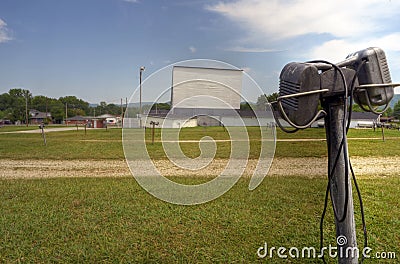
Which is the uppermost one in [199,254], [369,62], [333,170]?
[369,62]

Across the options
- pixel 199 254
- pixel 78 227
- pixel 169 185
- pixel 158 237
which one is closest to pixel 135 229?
pixel 158 237

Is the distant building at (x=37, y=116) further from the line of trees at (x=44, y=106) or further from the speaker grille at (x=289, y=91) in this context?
the speaker grille at (x=289, y=91)

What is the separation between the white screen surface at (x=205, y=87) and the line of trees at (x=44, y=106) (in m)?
47.4

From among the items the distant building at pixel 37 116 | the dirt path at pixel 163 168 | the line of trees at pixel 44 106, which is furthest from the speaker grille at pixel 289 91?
the distant building at pixel 37 116

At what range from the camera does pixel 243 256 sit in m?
1.99

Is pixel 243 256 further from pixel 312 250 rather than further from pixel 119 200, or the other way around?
pixel 119 200

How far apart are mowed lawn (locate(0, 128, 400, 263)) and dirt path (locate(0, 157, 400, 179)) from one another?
42.6 inches

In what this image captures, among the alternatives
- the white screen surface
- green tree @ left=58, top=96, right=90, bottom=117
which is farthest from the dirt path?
green tree @ left=58, top=96, right=90, bottom=117

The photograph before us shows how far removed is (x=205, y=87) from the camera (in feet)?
7.04

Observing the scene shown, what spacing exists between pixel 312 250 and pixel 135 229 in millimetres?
1417

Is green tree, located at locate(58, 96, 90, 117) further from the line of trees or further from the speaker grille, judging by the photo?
the speaker grille

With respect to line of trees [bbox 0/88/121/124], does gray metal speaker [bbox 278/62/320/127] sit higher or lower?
lower

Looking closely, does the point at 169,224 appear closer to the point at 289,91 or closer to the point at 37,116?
the point at 289,91

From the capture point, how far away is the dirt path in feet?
16.5
